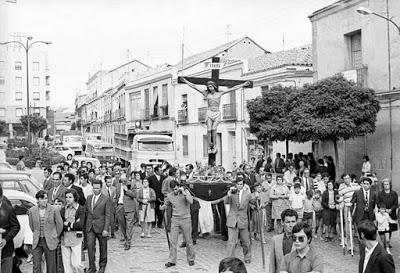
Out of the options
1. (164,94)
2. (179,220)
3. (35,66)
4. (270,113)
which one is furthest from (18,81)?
(179,220)

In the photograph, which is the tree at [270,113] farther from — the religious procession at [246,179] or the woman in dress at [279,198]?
the woman in dress at [279,198]

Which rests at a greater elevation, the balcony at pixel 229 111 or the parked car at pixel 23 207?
the balcony at pixel 229 111

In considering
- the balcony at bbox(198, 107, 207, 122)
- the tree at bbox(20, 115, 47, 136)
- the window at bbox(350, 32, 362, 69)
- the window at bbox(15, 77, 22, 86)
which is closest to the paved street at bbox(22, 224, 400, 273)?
the window at bbox(350, 32, 362, 69)

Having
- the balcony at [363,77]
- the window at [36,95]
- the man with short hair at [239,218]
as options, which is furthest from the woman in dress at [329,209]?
the window at [36,95]

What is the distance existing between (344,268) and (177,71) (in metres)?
28.7

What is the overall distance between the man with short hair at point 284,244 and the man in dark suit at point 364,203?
5.36 meters

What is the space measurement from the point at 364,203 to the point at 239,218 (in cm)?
251

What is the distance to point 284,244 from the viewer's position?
5.98 m

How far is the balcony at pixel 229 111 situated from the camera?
3060 centimetres

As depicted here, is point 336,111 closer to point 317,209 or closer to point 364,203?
point 317,209

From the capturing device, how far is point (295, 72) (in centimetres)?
2620

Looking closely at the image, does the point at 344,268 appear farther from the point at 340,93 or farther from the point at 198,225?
the point at 340,93

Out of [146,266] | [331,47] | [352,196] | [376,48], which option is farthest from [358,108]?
[146,266]

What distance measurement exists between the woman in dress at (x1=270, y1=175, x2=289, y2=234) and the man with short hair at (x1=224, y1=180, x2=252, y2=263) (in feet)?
7.94
